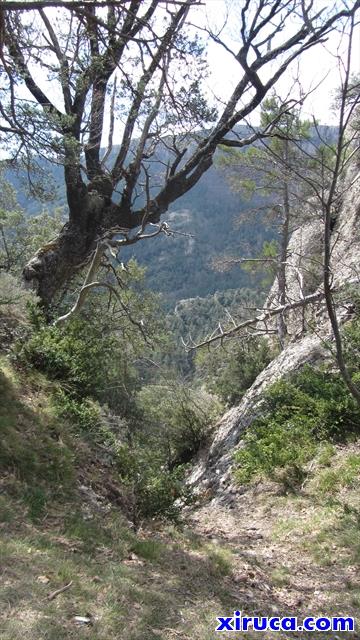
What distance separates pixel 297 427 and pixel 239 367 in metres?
4.83

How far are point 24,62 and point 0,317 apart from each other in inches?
120

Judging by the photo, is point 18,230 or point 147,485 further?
point 18,230

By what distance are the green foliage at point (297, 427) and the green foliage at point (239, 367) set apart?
12.2ft

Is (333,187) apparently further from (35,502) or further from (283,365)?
(283,365)

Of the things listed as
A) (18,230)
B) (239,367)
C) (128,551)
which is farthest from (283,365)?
(18,230)

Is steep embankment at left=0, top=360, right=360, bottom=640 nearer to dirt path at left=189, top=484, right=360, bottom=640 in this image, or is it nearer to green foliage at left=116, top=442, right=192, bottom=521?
dirt path at left=189, top=484, right=360, bottom=640

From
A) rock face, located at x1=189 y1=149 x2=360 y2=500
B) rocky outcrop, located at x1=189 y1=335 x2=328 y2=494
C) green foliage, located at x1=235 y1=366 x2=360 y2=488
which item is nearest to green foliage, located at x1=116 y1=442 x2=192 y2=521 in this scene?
green foliage, located at x1=235 y1=366 x2=360 y2=488

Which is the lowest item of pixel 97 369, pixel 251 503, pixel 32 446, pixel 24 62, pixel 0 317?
pixel 251 503

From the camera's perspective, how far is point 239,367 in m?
11.4

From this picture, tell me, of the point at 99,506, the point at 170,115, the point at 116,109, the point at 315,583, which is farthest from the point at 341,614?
the point at 116,109

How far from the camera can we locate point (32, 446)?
4.07 meters

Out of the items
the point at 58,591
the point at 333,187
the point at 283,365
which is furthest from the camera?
the point at 283,365

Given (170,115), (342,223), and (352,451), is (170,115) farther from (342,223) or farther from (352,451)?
(342,223)

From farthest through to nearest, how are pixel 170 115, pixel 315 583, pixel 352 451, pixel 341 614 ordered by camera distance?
1. pixel 170 115
2. pixel 352 451
3. pixel 315 583
4. pixel 341 614
